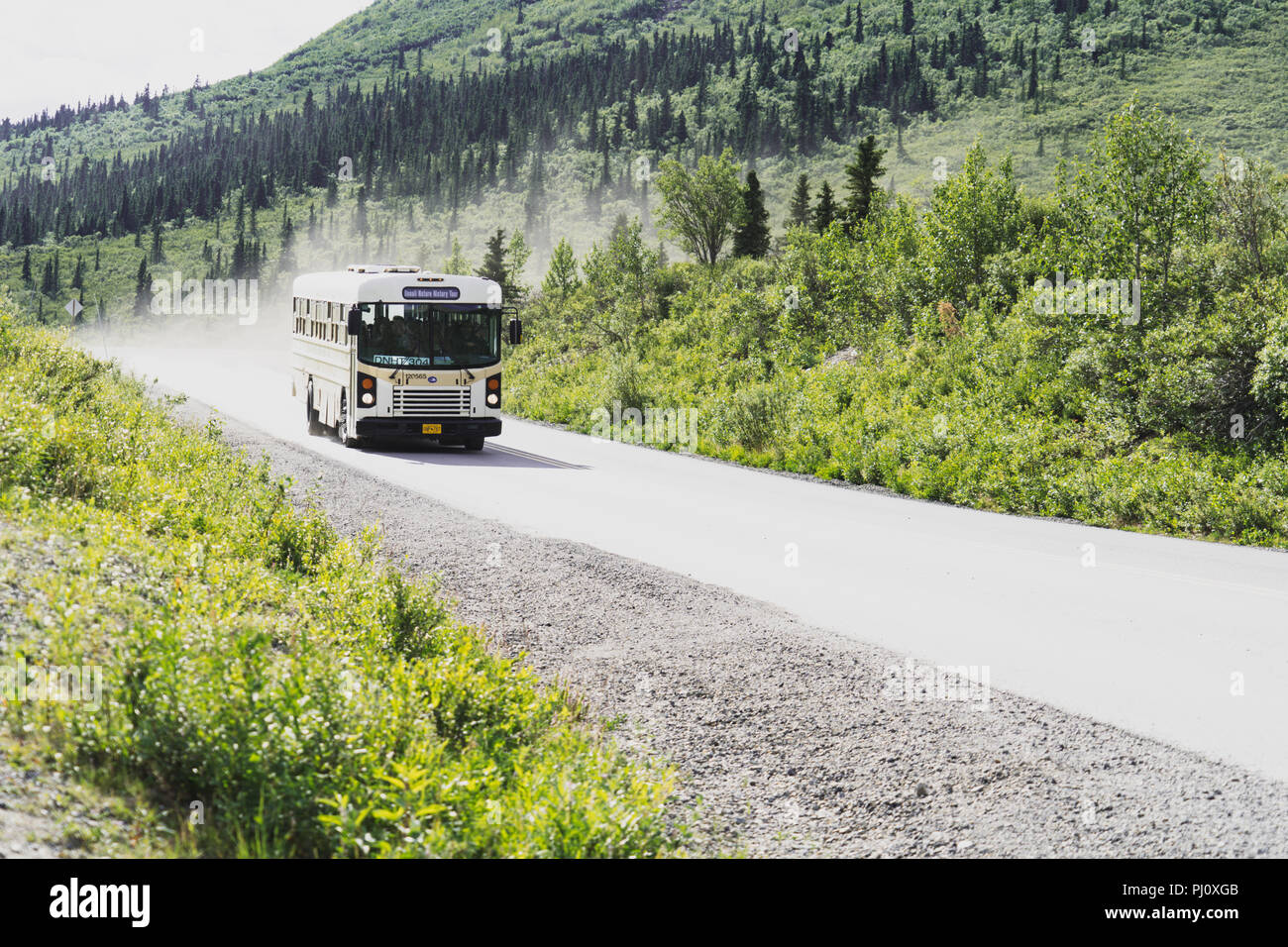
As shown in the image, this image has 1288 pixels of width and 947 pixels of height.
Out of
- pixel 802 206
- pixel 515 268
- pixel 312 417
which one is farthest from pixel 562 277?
pixel 312 417

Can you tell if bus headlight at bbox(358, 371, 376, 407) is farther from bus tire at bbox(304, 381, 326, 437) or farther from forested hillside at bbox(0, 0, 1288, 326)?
forested hillside at bbox(0, 0, 1288, 326)

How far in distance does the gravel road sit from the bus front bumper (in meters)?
11.4

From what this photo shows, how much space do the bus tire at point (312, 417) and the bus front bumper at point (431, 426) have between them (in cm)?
347

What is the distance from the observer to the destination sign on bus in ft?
61.6

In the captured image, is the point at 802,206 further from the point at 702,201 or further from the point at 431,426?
the point at 431,426

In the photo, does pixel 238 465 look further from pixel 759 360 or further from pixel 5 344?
pixel 759 360

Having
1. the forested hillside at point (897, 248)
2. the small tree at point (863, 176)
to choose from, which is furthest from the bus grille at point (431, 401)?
the small tree at point (863, 176)

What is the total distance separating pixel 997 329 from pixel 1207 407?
6.71 metres

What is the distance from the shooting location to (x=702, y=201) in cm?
4922

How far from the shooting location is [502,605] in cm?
803

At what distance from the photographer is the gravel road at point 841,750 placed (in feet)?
14.0

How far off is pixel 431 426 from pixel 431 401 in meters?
0.49

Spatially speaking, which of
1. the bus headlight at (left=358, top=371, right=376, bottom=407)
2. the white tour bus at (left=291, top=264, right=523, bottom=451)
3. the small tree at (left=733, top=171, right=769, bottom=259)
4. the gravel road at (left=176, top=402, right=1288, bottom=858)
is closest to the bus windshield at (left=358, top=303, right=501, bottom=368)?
the white tour bus at (left=291, top=264, right=523, bottom=451)

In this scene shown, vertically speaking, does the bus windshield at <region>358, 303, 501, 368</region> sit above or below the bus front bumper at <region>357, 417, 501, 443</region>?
above
